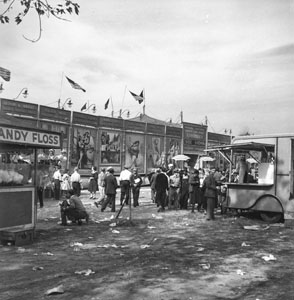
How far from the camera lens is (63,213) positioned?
1148 centimetres

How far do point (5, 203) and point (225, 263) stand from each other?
470 centimetres

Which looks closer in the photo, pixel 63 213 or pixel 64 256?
pixel 64 256

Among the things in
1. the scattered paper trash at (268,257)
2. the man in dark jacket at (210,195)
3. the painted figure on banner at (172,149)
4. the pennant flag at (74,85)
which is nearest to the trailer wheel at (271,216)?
the man in dark jacket at (210,195)

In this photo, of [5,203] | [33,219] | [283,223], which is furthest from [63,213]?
[283,223]

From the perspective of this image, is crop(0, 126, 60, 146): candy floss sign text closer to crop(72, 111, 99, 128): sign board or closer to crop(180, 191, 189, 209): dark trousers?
crop(180, 191, 189, 209): dark trousers

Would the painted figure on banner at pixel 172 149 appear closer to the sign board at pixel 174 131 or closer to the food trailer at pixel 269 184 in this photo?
the sign board at pixel 174 131

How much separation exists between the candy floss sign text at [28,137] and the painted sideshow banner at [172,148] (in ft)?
86.7

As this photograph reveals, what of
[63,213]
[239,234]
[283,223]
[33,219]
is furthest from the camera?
[283,223]

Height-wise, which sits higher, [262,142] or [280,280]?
[262,142]

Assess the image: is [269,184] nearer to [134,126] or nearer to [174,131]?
[134,126]

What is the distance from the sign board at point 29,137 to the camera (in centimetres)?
822

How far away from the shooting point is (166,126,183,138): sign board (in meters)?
36.3

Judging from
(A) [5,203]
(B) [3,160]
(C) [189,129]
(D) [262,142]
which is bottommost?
(A) [5,203]

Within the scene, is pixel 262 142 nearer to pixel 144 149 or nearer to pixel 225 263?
pixel 225 263
